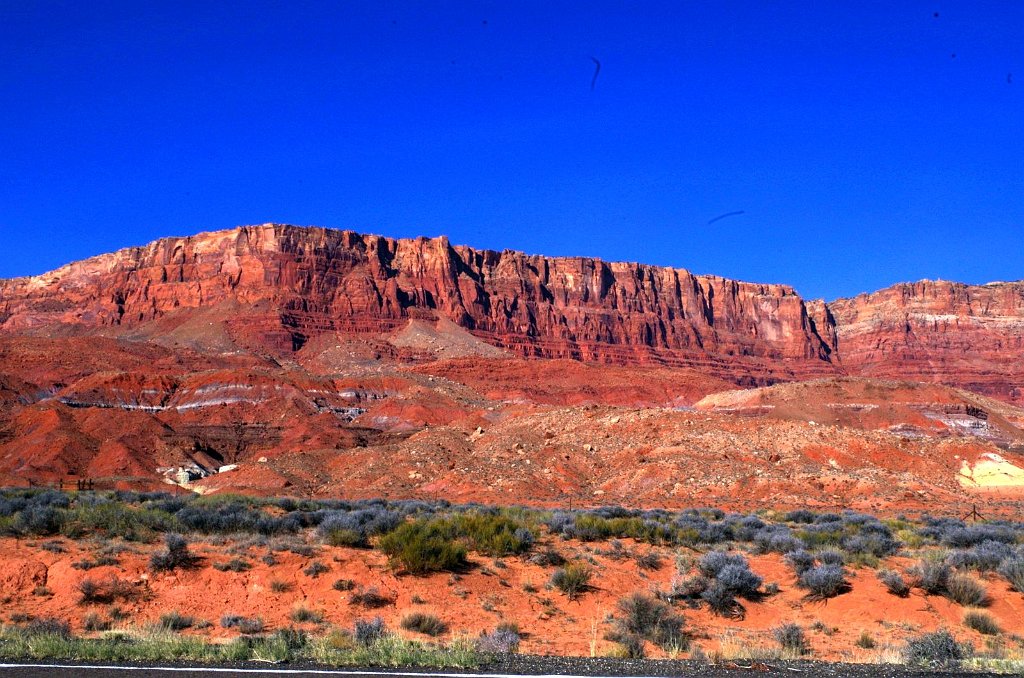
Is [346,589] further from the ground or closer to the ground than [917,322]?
closer to the ground

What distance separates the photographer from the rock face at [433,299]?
139 m

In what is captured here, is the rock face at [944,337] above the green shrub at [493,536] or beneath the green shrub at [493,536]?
above

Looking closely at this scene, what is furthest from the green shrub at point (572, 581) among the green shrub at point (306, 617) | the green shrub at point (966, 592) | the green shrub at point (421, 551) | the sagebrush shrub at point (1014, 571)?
the sagebrush shrub at point (1014, 571)

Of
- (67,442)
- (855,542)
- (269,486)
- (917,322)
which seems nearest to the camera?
(855,542)

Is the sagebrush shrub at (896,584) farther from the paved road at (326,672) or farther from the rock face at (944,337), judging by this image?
the rock face at (944,337)

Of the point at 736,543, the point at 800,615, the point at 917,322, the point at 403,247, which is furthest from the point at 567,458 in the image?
the point at 917,322

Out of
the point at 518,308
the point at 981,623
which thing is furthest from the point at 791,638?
the point at 518,308

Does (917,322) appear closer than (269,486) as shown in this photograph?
No

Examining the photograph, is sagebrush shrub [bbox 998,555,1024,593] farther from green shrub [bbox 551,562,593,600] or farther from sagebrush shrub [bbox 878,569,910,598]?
green shrub [bbox 551,562,593,600]

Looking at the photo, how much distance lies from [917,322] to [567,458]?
158885mm

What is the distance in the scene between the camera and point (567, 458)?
45.5m

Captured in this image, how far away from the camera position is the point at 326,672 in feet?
26.2

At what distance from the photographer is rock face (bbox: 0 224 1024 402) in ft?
454

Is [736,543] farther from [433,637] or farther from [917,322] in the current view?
[917,322]
